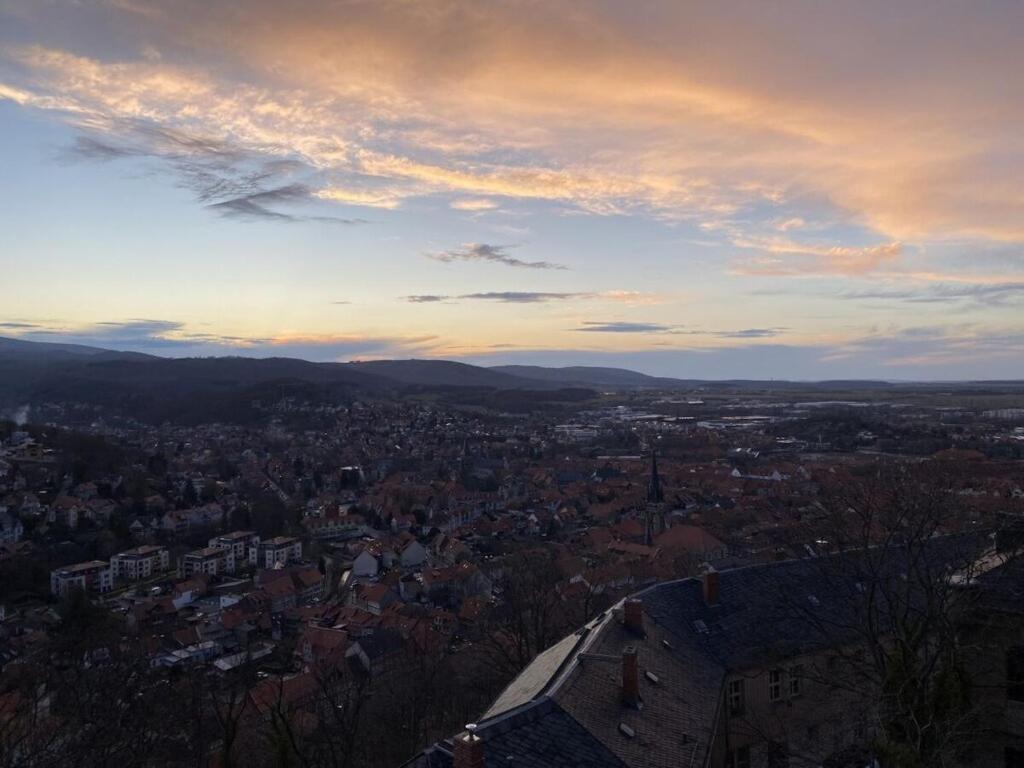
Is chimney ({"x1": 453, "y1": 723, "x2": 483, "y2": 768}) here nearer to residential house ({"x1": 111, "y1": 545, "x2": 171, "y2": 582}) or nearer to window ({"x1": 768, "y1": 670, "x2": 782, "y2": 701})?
window ({"x1": 768, "y1": 670, "x2": 782, "y2": 701})

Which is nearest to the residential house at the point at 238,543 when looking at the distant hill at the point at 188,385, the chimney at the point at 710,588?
the chimney at the point at 710,588

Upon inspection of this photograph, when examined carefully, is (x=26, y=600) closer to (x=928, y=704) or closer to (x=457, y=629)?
(x=457, y=629)

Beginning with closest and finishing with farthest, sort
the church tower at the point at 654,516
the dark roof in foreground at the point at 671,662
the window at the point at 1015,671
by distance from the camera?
the dark roof in foreground at the point at 671,662, the window at the point at 1015,671, the church tower at the point at 654,516

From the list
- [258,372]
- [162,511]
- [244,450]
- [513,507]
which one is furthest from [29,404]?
[513,507]

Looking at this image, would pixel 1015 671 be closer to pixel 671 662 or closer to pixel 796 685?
pixel 796 685

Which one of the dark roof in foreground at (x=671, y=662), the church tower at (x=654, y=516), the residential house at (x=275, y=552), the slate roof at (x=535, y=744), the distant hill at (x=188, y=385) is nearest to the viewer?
the slate roof at (x=535, y=744)

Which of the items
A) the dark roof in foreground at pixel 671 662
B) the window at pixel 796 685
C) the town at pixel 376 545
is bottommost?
the town at pixel 376 545

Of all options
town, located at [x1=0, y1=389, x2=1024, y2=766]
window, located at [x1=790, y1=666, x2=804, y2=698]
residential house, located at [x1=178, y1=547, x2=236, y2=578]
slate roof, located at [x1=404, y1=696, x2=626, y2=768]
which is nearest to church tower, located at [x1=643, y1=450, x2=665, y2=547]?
town, located at [x1=0, y1=389, x2=1024, y2=766]

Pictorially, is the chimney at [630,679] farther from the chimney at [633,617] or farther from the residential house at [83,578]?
the residential house at [83,578]
